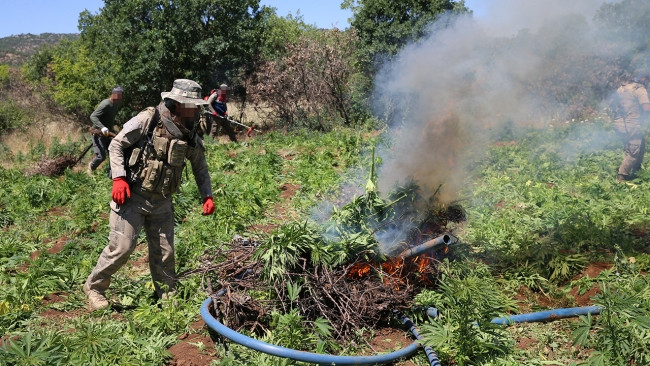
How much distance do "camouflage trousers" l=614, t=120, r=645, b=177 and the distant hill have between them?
234 feet

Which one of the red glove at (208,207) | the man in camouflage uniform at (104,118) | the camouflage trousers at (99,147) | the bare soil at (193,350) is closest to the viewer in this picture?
the bare soil at (193,350)

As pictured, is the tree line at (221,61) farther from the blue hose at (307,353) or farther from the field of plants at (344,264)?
the blue hose at (307,353)

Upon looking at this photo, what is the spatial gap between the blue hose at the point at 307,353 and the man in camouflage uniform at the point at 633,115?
19.7 ft

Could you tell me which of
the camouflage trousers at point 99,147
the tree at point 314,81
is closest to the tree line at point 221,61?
the tree at point 314,81

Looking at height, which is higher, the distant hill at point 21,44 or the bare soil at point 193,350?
the distant hill at point 21,44

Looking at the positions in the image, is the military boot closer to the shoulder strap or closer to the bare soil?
the bare soil

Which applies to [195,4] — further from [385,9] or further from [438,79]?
[438,79]

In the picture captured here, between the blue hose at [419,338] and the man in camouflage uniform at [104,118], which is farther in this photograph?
the man in camouflage uniform at [104,118]

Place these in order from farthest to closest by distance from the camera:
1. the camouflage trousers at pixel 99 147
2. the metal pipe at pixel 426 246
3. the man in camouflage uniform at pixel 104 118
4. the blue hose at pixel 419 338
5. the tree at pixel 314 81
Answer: the tree at pixel 314 81
the camouflage trousers at pixel 99 147
the man in camouflage uniform at pixel 104 118
the metal pipe at pixel 426 246
the blue hose at pixel 419 338

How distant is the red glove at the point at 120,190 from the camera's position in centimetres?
420

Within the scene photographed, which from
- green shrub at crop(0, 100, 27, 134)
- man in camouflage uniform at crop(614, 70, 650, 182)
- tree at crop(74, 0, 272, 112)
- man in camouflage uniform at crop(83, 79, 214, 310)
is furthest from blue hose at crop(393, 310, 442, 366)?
green shrub at crop(0, 100, 27, 134)

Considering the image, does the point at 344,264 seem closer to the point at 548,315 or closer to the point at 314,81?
the point at 548,315

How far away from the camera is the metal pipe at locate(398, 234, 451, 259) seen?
4086 mm

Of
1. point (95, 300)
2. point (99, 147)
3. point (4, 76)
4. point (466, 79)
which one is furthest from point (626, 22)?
point (4, 76)
